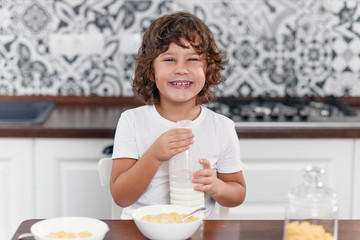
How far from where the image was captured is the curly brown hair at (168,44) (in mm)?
1566

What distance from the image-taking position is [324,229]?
1.11 metres

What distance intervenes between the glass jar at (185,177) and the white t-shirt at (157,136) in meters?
0.23

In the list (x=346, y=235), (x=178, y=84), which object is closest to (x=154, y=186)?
(x=178, y=84)

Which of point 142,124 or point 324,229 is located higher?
point 142,124

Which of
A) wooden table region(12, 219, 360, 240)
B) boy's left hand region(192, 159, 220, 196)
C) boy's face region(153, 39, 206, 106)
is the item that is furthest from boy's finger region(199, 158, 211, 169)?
boy's face region(153, 39, 206, 106)

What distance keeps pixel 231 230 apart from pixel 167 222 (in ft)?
0.52

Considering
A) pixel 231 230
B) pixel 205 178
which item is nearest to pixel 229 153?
pixel 205 178

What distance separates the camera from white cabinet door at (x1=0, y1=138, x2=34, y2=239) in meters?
2.15

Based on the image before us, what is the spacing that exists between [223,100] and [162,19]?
3.40 feet

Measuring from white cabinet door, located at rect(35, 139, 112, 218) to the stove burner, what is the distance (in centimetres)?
53

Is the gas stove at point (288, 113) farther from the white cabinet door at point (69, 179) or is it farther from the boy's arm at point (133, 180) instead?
the boy's arm at point (133, 180)

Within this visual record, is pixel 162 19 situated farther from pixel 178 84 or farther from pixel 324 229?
pixel 324 229

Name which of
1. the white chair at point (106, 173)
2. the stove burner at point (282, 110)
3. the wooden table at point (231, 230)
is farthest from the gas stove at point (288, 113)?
the wooden table at point (231, 230)

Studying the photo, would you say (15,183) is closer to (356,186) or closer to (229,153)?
(229,153)
